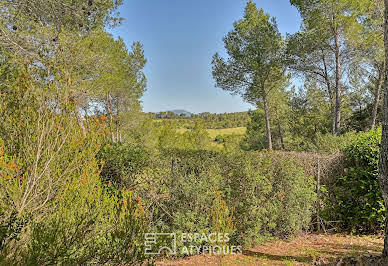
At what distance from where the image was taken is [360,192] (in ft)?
16.0

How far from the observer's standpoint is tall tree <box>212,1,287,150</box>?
38.8 feet

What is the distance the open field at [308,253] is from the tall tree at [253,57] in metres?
7.32

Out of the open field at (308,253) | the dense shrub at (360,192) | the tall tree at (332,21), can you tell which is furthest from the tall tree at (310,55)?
the open field at (308,253)

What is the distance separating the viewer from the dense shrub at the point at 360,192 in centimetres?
464

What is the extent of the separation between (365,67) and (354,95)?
5154mm

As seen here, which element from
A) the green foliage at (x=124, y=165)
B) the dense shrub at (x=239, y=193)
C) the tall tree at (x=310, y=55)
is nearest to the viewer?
the dense shrub at (x=239, y=193)

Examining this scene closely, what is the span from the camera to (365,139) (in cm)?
503

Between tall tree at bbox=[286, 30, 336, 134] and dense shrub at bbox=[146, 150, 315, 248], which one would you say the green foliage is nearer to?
dense shrub at bbox=[146, 150, 315, 248]

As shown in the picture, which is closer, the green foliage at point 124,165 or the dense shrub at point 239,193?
the dense shrub at point 239,193

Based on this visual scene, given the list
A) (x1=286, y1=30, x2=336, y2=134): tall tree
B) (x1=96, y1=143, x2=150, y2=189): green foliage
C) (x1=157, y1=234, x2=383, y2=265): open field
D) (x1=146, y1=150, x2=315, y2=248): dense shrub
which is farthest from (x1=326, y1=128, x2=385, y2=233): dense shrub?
(x1=286, y1=30, x2=336, y2=134): tall tree

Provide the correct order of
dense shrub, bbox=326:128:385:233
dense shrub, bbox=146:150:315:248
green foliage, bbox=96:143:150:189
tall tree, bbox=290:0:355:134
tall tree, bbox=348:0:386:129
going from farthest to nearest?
tall tree, bbox=290:0:355:134 → tall tree, bbox=348:0:386:129 → dense shrub, bbox=326:128:385:233 → green foliage, bbox=96:143:150:189 → dense shrub, bbox=146:150:315:248

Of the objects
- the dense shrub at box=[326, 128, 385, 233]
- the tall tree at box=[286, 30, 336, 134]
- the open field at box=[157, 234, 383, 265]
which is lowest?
the open field at box=[157, 234, 383, 265]

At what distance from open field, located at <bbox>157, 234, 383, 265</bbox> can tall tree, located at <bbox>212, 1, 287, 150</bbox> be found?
732 cm

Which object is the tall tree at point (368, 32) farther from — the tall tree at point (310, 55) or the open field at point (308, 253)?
the open field at point (308, 253)
